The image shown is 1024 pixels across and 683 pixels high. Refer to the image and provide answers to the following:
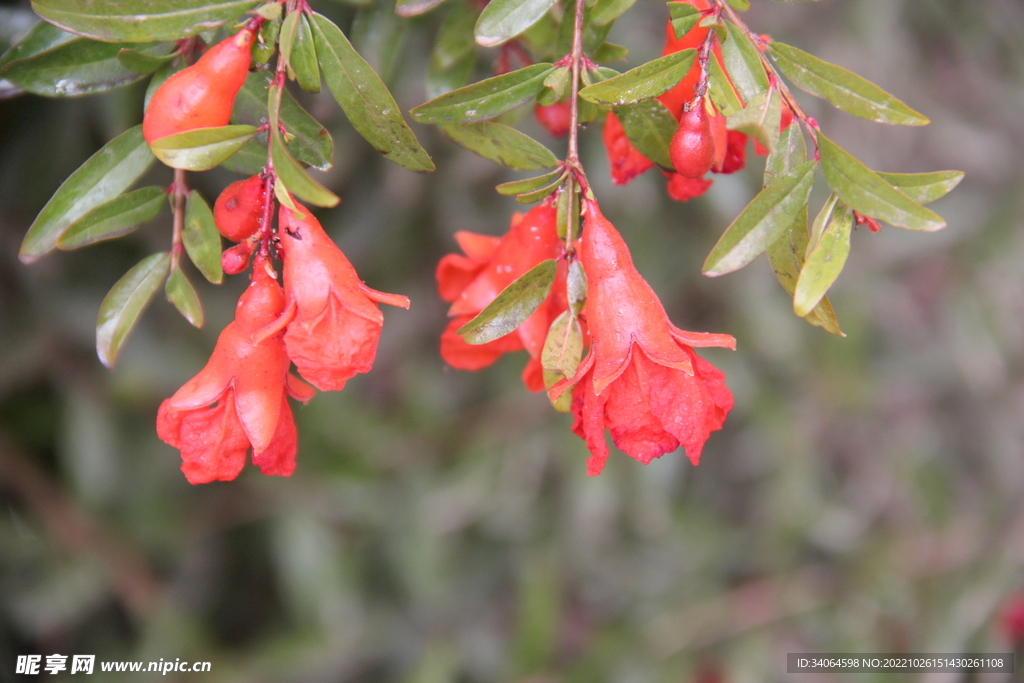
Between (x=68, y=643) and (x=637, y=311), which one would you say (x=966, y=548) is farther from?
(x=68, y=643)

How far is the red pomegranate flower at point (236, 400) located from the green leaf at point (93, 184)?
0.40 ft

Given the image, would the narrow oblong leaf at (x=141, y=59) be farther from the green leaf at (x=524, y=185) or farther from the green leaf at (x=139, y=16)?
the green leaf at (x=524, y=185)

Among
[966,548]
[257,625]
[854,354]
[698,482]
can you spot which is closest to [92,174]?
[257,625]

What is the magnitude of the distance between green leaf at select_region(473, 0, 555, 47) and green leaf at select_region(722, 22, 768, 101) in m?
0.11

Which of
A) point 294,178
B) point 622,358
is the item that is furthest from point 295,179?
point 622,358

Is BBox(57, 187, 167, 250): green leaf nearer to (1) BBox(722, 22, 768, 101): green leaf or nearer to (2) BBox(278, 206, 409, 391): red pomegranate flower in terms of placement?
(2) BBox(278, 206, 409, 391): red pomegranate flower

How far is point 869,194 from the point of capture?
40 cm

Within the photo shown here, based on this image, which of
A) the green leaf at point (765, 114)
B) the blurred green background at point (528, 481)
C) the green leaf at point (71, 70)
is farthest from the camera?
the blurred green background at point (528, 481)

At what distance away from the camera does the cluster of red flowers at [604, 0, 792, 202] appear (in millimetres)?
434

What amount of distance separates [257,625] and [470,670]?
482 millimetres

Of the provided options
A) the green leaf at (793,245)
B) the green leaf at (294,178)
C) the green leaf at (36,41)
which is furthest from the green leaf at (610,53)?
the green leaf at (36,41)

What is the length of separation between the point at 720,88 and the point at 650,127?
5cm

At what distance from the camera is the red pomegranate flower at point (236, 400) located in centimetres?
42

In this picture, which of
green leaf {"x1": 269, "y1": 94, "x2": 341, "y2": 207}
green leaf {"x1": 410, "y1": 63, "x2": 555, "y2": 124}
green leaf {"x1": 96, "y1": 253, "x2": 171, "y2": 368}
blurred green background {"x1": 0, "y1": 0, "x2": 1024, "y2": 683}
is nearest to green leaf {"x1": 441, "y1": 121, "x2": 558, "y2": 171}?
green leaf {"x1": 410, "y1": 63, "x2": 555, "y2": 124}
